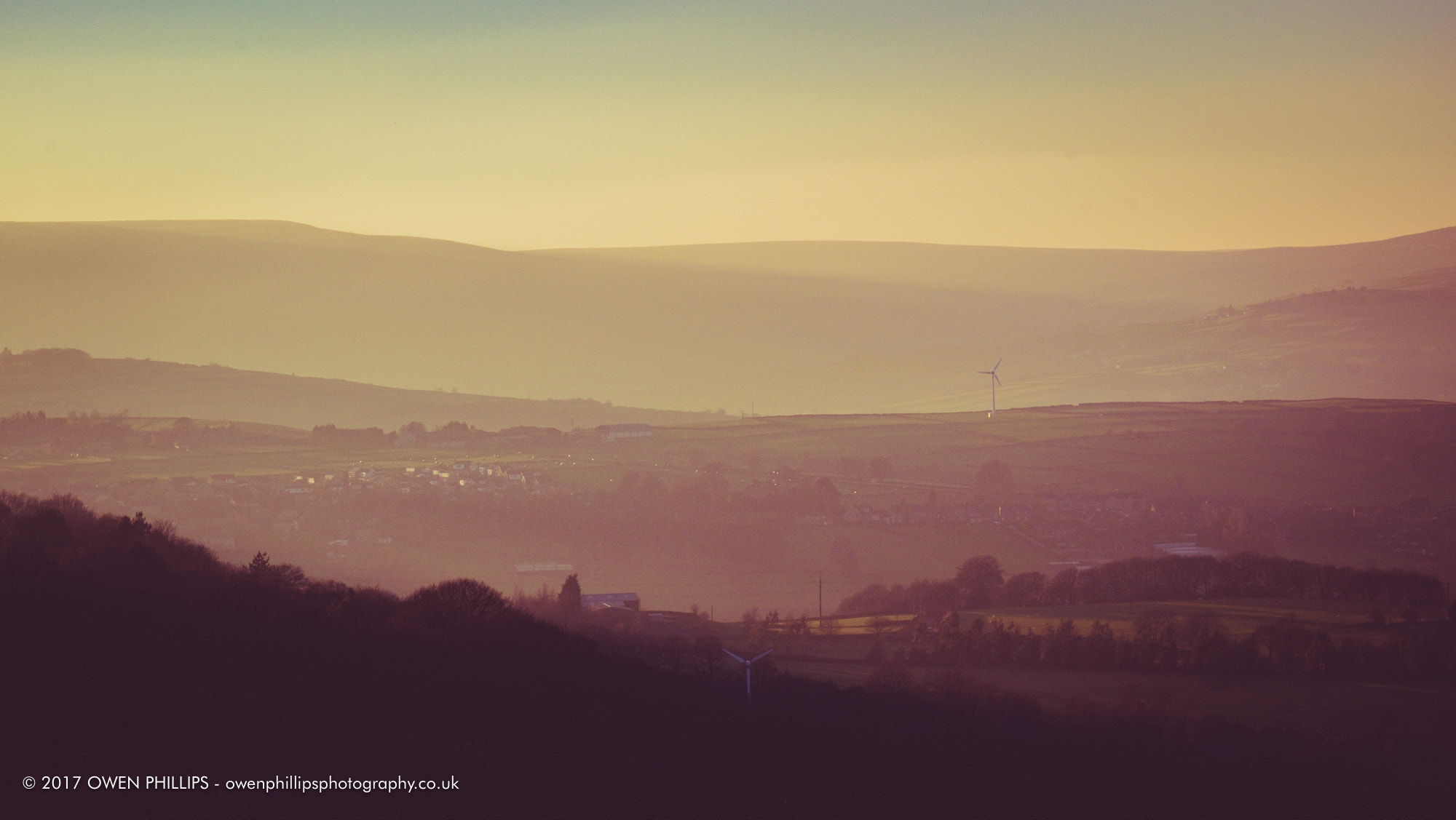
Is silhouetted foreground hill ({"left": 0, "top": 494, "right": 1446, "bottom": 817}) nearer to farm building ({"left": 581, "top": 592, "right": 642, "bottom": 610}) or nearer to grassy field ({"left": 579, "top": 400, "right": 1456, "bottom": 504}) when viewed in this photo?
farm building ({"left": 581, "top": 592, "right": 642, "bottom": 610})

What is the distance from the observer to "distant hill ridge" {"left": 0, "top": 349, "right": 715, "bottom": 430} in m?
94.1

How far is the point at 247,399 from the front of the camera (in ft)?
341

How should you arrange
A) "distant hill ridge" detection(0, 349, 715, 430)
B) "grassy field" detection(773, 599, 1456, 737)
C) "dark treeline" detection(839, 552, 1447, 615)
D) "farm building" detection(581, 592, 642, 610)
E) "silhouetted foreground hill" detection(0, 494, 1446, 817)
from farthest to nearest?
"distant hill ridge" detection(0, 349, 715, 430) → "dark treeline" detection(839, 552, 1447, 615) → "farm building" detection(581, 592, 642, 610) → "grassy field" detection(773, 599, 1456, 737) → "silhouetted foreground hill" detection(0, 494, 1446, 817)

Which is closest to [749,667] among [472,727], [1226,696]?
[472,727]

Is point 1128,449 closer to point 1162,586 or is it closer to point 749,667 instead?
point 1162,586

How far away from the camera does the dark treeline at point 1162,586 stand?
4166 cm

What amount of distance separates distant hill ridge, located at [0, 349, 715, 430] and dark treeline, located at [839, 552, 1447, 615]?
2409 inches

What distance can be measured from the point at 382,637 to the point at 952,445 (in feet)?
208

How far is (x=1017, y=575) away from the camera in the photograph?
45969 mm

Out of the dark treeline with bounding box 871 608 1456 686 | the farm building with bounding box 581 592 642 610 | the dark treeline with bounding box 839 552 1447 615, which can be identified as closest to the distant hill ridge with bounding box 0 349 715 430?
the farm building with bounding box 581 592 642 610

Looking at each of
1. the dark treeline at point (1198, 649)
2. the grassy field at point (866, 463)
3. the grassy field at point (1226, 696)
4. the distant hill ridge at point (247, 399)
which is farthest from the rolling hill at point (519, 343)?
the grassy field at point (1226, 696)

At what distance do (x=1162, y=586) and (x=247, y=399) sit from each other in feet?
291

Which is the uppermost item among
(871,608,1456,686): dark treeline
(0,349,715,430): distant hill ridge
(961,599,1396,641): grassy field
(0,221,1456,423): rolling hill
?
(0,221,1456,423): rolling hill

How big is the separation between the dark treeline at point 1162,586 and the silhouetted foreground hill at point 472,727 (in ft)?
46.6
